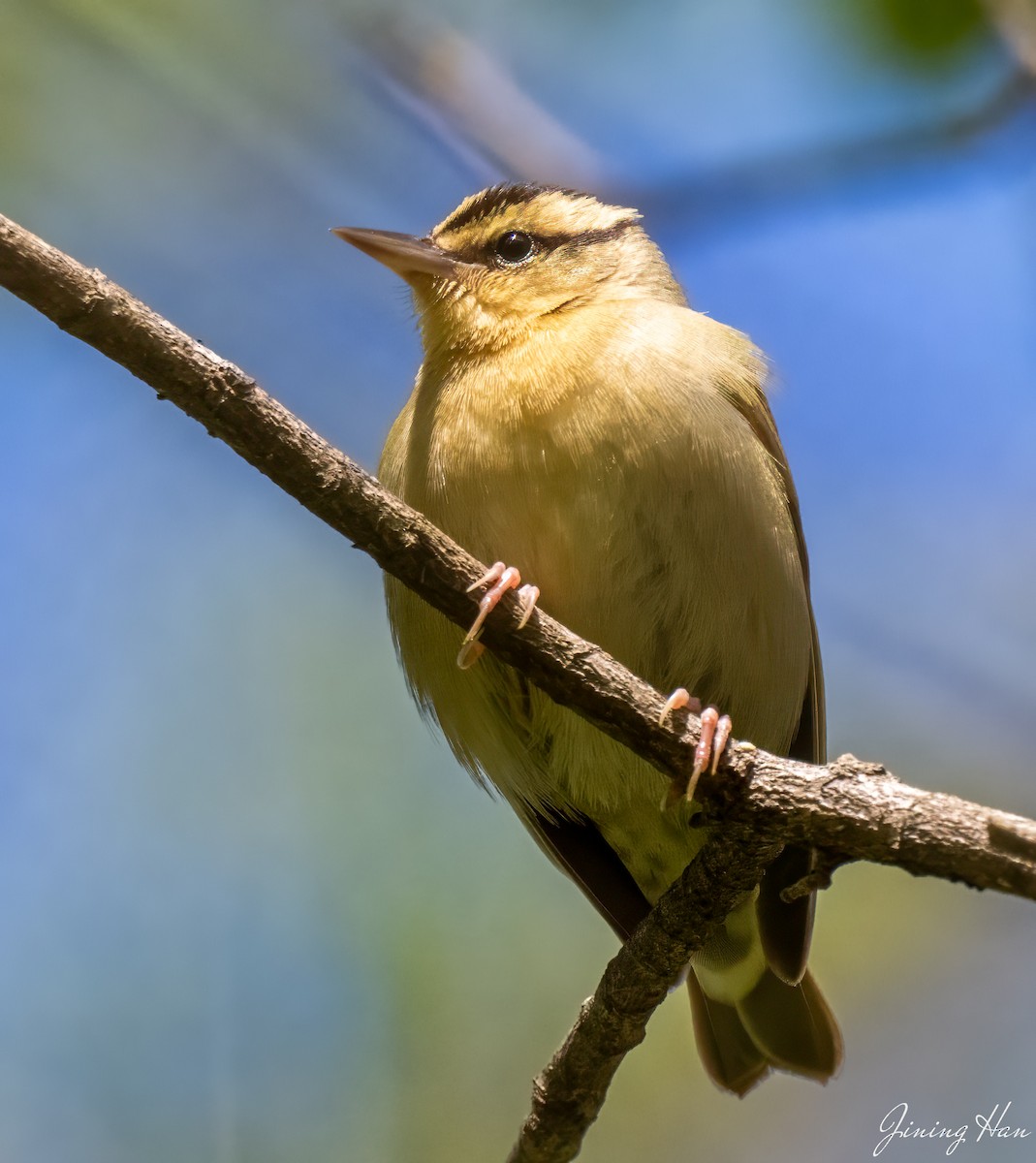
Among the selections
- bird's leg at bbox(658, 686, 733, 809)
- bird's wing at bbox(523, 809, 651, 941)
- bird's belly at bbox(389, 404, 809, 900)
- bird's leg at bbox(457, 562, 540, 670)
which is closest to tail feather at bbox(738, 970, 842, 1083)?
bird's wing at bbox(523, 809, 651, 941)

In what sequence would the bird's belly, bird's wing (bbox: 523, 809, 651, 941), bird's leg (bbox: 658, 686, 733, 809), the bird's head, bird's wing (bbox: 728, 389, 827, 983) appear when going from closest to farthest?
bird's leg (bbox: 658, 686, 733, 809), the bird's belly, bird's wing (bbox: 728, 389, 827, 983), the bird's head, bird's wing (bbox: 523, 809, 651, 941)

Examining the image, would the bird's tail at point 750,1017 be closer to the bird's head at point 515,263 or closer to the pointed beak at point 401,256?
the bird's head at point 515,263

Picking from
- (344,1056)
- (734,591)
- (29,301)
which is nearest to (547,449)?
(734,591)

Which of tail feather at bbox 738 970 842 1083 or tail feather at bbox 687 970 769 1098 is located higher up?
tail feather at bbox 738 970 842 1083

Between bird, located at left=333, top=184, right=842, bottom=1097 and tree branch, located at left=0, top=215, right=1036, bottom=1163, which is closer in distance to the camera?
tree branch, located at left=0, top=215, right=1036, bottom=1163

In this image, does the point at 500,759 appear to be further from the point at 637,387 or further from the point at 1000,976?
the point at 1000,976
